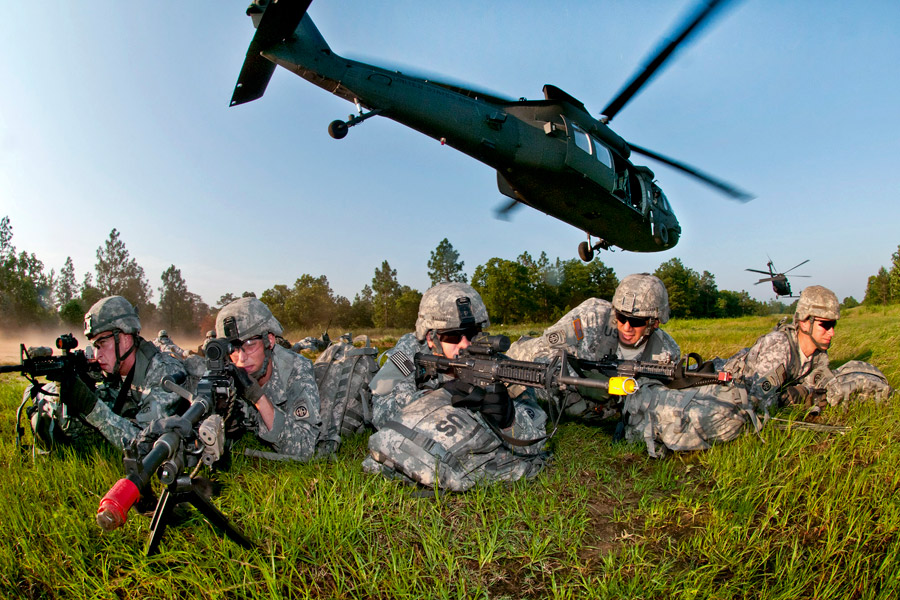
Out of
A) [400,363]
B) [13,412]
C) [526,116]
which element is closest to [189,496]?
[400,363]

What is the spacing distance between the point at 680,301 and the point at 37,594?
38.2 m

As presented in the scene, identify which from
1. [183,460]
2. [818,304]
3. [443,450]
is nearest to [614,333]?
[818,304]

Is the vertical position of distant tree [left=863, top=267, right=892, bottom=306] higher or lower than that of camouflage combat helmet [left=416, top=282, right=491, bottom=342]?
higher

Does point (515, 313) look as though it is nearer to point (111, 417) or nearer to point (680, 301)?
point (680, 301)

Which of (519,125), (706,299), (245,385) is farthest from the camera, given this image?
(706,299)

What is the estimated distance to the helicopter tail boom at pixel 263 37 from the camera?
808 centimetres

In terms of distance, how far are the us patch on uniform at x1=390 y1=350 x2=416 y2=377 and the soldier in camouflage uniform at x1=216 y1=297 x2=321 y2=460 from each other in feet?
2.47

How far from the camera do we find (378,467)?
3.57 m

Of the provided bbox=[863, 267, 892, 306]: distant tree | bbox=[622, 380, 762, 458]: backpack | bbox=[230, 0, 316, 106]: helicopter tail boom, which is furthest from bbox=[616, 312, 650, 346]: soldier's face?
bbox=[863, 267, 892, 306]: distant tree

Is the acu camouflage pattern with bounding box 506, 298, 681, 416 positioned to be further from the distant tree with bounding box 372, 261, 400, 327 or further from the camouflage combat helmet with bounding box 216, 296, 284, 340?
the distant tree with bounding box 372, 261, 400, 327

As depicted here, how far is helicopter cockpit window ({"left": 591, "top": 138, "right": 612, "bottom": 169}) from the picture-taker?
9.71 meters

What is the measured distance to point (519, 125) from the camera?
9172 mm

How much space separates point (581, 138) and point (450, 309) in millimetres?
6804

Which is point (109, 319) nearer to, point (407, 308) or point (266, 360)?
point (266, 360)
